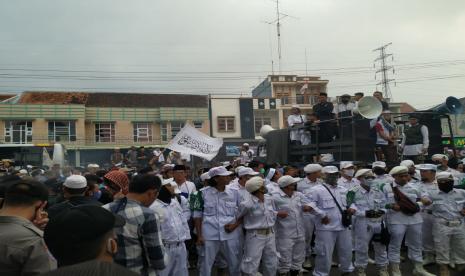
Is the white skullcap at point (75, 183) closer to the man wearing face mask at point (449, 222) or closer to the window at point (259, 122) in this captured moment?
the man wearing face mask at point (449, 222)

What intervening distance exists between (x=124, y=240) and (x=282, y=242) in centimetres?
368

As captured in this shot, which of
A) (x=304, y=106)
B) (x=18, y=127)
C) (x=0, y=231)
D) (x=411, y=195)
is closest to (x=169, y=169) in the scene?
(x=411, y=195)

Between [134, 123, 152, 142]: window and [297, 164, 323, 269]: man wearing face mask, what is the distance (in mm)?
38537

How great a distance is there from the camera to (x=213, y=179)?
250 inches

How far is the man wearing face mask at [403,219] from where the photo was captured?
6727 mm

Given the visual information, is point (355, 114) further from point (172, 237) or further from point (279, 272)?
point (172, 237)

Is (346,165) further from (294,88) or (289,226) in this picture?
(294,88)

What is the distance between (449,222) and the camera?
6855 mm

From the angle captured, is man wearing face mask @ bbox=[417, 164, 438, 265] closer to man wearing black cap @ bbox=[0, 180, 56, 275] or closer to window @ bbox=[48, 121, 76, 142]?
man wearing black cap @ bbox=[0, 180, 56, 275]

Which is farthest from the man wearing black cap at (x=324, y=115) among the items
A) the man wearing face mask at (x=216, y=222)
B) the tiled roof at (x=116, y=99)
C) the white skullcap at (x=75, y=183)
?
the tiled roof at (x=116, y=99)

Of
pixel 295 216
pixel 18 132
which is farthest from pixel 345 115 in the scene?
pixel 18 132

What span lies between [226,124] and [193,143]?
1516 inches

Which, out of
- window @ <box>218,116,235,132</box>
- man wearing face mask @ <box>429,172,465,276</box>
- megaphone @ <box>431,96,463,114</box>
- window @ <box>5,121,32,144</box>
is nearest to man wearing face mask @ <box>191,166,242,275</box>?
man wearing face mask @ <box>429,172,465,276</box>

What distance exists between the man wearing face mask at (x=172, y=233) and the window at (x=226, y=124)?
1684 inches
